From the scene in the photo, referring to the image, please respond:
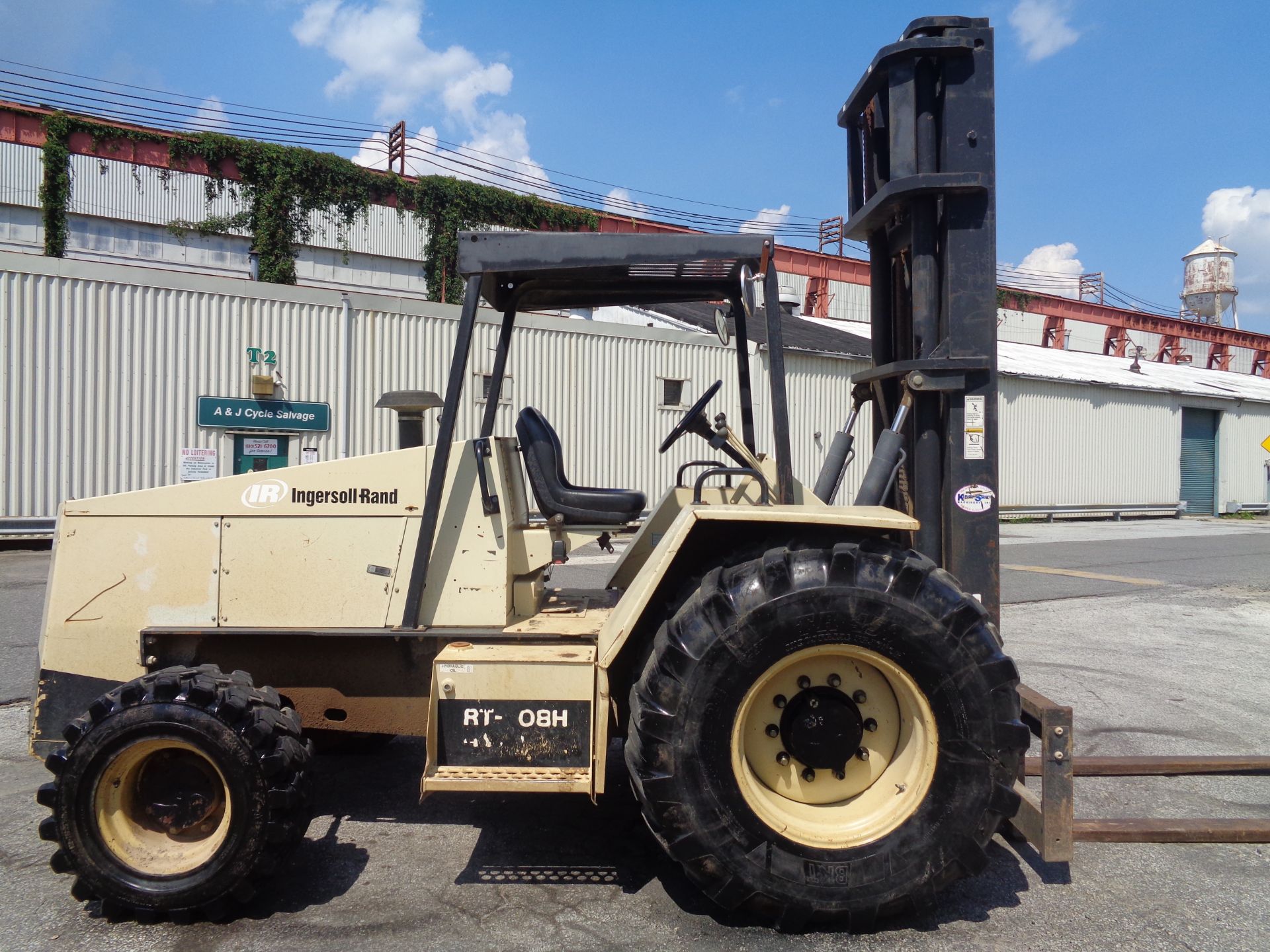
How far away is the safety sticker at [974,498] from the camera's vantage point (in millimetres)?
4008

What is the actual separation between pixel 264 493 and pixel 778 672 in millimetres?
2223

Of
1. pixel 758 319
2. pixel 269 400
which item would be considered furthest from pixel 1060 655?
pixel 269 400

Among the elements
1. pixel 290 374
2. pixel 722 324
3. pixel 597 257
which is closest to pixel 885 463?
pixel 722 324

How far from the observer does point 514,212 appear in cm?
3188

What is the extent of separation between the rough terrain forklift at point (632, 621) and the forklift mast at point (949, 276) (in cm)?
1

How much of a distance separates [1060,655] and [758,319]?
5.53 meters

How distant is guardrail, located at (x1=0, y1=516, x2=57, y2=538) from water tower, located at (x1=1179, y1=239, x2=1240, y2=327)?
54181mm

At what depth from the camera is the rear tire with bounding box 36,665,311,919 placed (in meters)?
3.18

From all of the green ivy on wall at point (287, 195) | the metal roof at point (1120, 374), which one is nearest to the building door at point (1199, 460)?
the metal roof at point (1120, 374)

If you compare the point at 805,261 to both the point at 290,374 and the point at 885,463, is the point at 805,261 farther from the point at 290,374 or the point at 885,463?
the point at 885,463

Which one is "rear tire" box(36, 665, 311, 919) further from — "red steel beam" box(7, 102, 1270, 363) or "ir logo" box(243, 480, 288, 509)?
"red steel beam" box(7, 102, 1270, 363)

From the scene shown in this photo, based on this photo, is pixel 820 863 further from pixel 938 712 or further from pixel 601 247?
pixel 601 247

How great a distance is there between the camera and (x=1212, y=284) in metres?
49.8

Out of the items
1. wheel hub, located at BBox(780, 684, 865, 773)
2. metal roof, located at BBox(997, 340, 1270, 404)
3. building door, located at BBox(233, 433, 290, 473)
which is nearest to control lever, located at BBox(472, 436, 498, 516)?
wheel hub, located at BBox(780, 684, 865, 773)
